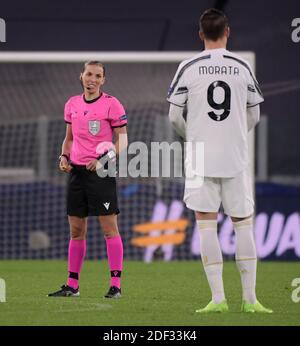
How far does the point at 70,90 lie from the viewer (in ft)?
42.4

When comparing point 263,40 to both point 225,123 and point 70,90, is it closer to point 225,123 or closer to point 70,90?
point 70,90

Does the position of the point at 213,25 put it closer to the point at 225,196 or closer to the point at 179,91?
the point at 179,91

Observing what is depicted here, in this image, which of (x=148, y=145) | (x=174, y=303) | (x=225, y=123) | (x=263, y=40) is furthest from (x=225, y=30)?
(x=263, y=40)

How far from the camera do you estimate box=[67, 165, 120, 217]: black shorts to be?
272 inches

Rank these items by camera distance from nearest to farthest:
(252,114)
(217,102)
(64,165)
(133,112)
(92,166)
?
1. (217,102)
2. (252,114)
3. (92,166)
4. (64,165)
5. (133,112)

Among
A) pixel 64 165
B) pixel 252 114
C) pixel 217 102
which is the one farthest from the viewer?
pixel 64 165

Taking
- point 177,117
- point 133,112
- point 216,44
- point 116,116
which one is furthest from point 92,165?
point 133,112

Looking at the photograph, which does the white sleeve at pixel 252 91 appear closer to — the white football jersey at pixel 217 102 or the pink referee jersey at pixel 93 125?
the white football jersey at pixel 217 102

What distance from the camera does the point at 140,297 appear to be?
7078 mm

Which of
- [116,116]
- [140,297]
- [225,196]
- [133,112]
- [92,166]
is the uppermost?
[133,112]

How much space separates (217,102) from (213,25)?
1.33 feet

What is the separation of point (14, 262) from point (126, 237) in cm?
162

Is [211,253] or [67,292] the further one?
[67,292]

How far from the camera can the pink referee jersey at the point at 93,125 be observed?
6.92 metres
